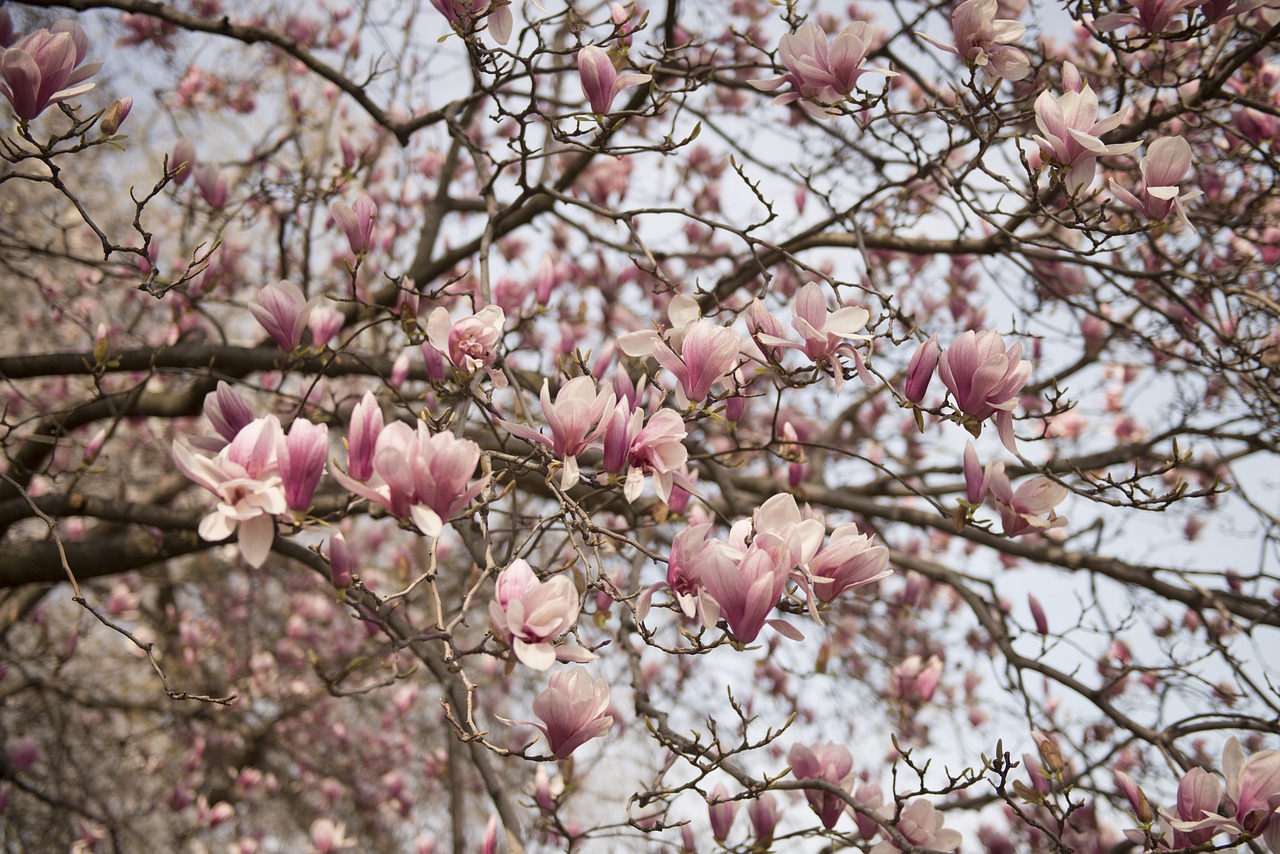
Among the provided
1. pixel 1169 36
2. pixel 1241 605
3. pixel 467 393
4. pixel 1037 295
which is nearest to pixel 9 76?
pixel 467 393

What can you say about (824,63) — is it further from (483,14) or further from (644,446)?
(644,446)

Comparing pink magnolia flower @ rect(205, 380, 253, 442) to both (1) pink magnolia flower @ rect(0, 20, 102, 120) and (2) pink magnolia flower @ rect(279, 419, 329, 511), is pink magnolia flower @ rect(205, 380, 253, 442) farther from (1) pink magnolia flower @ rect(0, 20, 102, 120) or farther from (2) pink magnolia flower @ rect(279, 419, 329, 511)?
(1) pink magnolia flower @ rect(0, 20, 102, 120)

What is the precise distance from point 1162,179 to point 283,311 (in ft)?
5.14

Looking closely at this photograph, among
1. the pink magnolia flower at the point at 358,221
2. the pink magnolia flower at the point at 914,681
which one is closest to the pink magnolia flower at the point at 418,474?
the pink magnolia flower at the point at 358,221

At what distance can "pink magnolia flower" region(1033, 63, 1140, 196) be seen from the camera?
1371 mm

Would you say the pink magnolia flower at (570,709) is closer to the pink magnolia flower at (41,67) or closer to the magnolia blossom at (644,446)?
the magnolia blossom at (644,446)

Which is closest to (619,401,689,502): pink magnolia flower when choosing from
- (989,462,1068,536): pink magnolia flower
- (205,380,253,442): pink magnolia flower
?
(205,380,253,442): pink magnolia flower

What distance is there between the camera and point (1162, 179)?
4.62 feet

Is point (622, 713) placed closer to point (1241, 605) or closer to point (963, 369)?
point (1241, 605)

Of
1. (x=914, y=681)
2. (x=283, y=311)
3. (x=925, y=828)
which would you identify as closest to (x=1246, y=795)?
(x=925, y=828)

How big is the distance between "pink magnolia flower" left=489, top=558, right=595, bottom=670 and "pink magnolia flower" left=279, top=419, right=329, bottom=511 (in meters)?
0.27

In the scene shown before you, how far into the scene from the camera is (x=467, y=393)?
4.26 ft

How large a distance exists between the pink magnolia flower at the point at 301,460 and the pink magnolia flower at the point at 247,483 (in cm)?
1

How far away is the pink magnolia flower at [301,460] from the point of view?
3.31 feet
